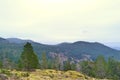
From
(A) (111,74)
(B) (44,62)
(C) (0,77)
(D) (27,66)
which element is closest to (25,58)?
(D) (27,66)

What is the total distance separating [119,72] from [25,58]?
65613 millimetres

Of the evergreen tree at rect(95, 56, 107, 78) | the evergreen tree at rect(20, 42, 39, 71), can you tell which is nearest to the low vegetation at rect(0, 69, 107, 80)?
the evergreen tree at rect(20, 42, 39, 71)

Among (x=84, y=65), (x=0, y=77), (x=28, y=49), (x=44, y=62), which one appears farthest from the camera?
(x=84, y=65)

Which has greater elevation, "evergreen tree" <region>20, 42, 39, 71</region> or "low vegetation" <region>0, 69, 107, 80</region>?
"evergreen tree" <region>20, 42, 39, 71</region>

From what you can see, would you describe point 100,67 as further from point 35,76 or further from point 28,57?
point 35,76

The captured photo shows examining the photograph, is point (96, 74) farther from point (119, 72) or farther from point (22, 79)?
point (22, 79)

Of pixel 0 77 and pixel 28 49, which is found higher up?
pixel 28 49

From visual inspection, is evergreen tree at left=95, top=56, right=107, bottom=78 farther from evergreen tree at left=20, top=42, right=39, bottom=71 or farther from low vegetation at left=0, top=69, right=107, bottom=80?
low vegetation at left=0, top=69, right=107, bottom=80

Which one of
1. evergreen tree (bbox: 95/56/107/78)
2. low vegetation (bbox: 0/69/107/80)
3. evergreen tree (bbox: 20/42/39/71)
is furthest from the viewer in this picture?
evergreen tree (bbox: 95/56/107/78)

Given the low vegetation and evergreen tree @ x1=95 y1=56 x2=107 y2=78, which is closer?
the low vegetation

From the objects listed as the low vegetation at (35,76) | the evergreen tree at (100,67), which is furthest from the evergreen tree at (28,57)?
the evergreen tree at (100,67)

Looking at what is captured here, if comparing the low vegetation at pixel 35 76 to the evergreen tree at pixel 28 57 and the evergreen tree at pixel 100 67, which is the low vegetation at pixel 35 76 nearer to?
the evergreen tree at pixel 28 57

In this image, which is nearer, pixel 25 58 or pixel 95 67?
pixel 25 58

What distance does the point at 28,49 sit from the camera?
99500 millimetres
